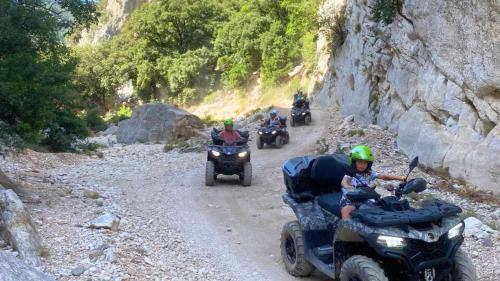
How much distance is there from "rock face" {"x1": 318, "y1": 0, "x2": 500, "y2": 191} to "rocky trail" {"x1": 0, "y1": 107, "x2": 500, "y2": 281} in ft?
2.51

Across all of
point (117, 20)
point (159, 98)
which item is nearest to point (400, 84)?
point (159, 98)

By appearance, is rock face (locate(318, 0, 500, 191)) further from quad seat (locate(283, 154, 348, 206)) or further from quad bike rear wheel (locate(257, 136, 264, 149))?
quad seat (locate(283, 154, 348, 206))

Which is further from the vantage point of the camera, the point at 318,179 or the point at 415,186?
the point at 318,179

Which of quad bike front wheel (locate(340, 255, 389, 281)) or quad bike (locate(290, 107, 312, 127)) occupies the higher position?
quad bike (locate(290, 107, 312, 127))

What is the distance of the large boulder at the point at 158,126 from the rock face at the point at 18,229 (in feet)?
58.5

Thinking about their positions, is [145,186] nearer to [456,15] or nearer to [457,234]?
[456,15]

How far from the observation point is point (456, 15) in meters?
13.3

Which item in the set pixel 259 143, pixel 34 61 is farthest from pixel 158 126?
pixel 34 61

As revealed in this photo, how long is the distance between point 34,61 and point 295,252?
5.79 meters

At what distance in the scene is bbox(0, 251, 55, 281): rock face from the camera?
463 cm

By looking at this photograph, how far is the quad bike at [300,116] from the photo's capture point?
2725 centimetres

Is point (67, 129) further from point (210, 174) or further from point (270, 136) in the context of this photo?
point (270, 136)

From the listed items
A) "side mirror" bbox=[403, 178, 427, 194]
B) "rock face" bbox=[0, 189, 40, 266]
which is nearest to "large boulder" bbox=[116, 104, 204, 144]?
"rock face" bbox=[0, 189, 40, 266]

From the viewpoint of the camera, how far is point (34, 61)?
9.36 meters
